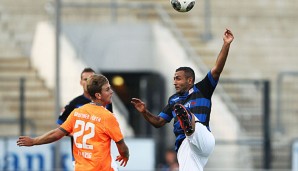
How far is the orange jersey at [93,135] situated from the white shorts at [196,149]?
3.31ft

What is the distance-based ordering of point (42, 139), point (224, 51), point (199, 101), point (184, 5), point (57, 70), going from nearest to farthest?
point (42, 139), point (224, 51), point (199, 101), point (184, 5), point (57, 70)

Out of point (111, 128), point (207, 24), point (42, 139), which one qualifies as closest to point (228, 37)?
point (111, 128)

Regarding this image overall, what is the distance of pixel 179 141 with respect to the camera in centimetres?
1312

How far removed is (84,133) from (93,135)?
0.38ft

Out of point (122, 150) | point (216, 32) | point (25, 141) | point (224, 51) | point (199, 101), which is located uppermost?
point (216, 32)

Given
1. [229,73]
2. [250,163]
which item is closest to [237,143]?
[250,163]

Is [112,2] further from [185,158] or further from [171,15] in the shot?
[185,158]

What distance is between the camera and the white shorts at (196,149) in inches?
498

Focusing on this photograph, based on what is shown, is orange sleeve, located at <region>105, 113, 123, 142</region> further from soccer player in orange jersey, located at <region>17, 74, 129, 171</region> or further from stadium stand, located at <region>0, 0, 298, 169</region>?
stadium stand, located at <region>0, 0, 298, 169</region>

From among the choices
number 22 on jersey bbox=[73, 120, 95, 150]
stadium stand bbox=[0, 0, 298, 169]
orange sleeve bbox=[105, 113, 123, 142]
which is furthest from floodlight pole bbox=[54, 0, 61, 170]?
orange sleeve bbox=[105, 113, 123, 142]

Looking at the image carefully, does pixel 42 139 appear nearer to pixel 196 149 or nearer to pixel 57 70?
pixel 196 149

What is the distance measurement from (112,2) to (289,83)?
178 inches

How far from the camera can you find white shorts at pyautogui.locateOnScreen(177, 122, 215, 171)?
41.5ft

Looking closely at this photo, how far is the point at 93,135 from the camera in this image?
39.5ft
